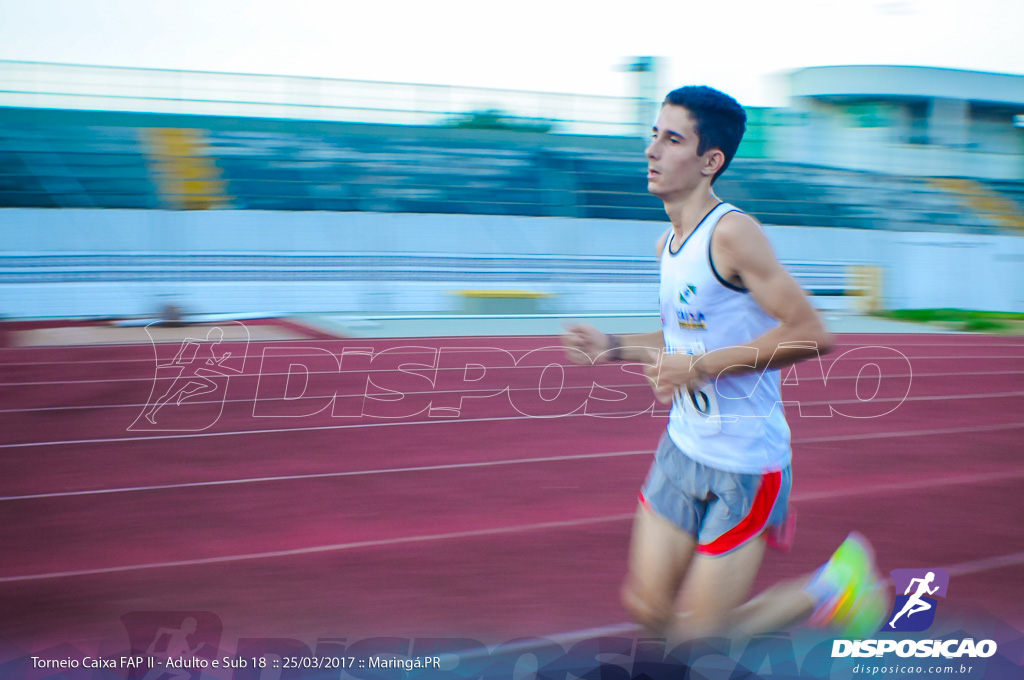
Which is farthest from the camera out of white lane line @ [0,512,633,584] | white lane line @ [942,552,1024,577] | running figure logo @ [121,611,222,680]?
A: white lane line @ [942,552,1024,577]

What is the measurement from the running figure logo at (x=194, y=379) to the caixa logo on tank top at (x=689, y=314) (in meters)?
5.02

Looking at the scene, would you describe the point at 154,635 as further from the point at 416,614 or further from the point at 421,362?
the point at 421,362

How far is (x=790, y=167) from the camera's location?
20.8 meters

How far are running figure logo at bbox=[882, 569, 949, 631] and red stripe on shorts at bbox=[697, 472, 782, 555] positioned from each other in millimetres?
1270

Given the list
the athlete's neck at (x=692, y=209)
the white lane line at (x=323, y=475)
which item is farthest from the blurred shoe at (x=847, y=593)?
the white lane line at (x=323, y=475)

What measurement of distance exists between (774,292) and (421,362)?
8.48 meters

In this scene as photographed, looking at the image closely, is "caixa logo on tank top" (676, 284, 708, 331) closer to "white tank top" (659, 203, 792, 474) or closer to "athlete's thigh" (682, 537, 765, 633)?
"white tank top" (659, 203, 792, 474)

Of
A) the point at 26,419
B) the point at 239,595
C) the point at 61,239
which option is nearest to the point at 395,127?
the point at 61,239

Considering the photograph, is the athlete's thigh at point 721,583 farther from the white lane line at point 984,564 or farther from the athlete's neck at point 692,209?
the white lane line at point 984,564

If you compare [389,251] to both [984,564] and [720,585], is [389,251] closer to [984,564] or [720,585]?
[984,564]

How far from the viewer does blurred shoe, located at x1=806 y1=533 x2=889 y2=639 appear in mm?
2225

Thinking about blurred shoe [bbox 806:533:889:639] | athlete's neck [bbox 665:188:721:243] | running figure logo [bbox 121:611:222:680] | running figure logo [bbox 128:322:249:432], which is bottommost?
running figure logo [bbox 121:611:222:680]

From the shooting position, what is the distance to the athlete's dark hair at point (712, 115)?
197cm

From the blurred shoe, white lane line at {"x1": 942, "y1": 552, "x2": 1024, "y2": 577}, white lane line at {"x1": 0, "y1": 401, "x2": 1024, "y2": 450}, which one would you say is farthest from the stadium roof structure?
the blurred shoe
